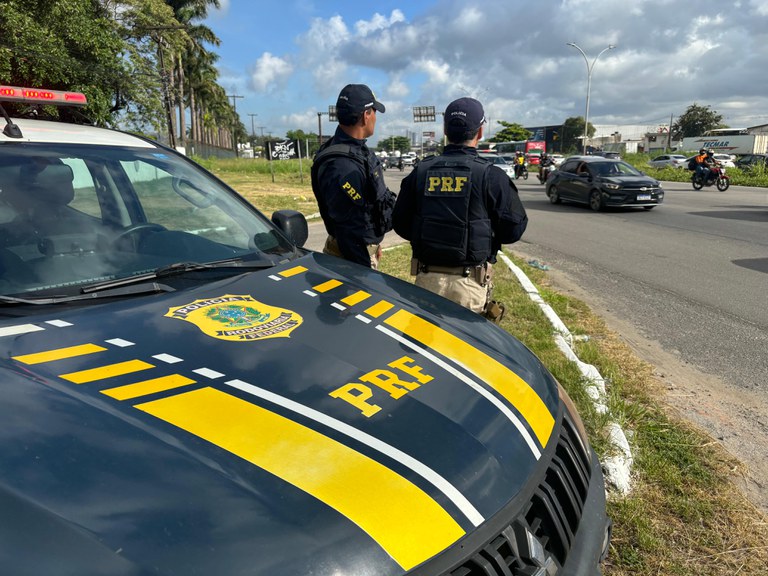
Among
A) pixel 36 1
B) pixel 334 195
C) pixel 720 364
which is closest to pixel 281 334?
pixel 334 195

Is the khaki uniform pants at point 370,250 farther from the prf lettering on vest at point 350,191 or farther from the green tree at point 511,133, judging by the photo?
the green tree at point 511,133

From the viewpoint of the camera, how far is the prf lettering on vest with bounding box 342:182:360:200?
3398 mm

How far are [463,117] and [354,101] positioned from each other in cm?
78

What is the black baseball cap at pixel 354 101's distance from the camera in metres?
3.49

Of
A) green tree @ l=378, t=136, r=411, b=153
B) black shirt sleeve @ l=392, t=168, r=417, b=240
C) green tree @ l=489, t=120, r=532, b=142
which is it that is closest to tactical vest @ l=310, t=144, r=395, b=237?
black shirt sleeve @ l=392, t=168, r=417, b=240

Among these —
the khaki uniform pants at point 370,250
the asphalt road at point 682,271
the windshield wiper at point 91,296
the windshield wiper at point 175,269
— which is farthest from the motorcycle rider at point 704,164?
the windshield wiper at point 91,296

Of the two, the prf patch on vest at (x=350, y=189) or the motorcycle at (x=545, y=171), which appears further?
the motorcycle at (x=545, y=171)

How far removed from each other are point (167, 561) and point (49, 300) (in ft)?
3.95

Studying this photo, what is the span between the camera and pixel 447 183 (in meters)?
3.09

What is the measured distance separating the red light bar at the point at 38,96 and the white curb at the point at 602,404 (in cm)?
315

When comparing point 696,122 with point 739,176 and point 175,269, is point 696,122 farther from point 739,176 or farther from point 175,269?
point 175,269

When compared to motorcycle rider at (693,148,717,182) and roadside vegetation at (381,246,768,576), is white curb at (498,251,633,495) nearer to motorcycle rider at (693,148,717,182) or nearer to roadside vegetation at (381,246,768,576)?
roadside vegetation at (381,246,768,576)

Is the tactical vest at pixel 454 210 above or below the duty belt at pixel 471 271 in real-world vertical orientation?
above

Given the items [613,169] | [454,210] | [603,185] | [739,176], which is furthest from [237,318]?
[739,176]
